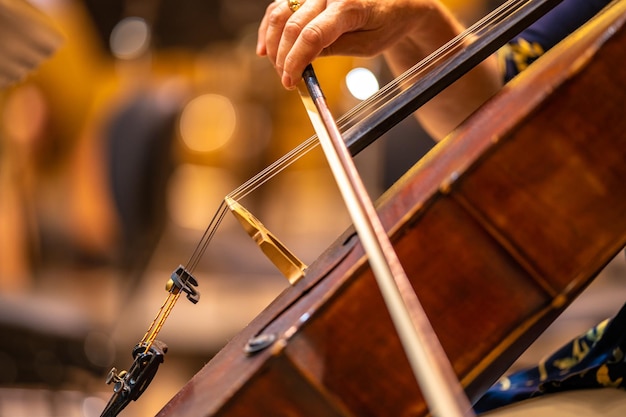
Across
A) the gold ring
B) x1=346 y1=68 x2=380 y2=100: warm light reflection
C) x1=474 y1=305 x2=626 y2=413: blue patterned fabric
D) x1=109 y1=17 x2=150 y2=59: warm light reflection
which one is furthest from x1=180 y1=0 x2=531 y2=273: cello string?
x1=109 y1=17 x2=150 y2=59: warm light reflection

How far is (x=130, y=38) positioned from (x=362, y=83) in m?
1.35

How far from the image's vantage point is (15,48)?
86 centimetres

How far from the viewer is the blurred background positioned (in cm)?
152

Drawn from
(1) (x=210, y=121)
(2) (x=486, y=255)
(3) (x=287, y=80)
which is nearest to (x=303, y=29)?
(3) (x=287, y=80)

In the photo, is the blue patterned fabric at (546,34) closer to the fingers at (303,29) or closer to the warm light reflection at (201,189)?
the fingers at (303,29)

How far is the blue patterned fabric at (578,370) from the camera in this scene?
2.26 feet

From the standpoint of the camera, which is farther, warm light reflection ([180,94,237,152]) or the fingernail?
warm light reflection ([180,94,237,152])

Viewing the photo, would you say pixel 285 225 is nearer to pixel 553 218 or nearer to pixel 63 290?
pixel 63 290

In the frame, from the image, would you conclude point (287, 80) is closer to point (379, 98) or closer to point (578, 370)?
point (379, 98)

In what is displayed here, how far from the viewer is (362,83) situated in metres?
1.72

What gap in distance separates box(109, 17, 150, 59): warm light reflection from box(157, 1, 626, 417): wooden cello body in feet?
7.79

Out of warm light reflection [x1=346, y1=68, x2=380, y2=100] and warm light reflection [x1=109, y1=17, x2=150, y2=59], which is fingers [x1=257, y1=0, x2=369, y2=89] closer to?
warm light reflection [x1=346, y1=68, x2=380, y2=100]

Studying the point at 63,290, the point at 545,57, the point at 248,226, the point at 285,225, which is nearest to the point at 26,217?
the point at 63,290

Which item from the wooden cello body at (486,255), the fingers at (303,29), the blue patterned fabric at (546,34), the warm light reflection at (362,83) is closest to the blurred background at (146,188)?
the warm light reflection at (362,83)
